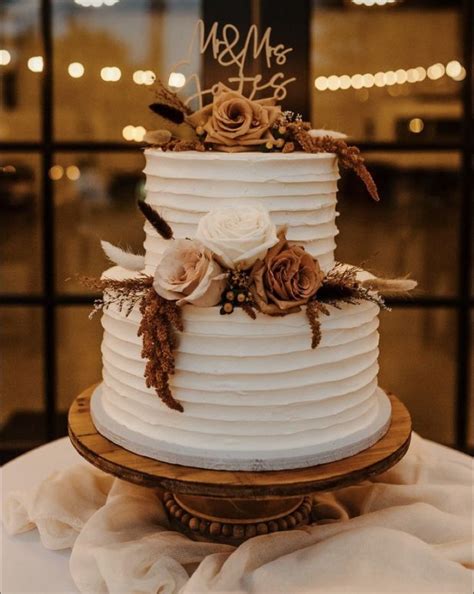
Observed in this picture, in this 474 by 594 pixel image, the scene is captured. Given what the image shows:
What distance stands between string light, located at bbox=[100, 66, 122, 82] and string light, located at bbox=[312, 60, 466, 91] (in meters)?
0.75

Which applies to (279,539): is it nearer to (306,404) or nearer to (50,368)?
(306,404)

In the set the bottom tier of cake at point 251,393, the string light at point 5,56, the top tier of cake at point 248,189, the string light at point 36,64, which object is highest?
the string light at point 5,56

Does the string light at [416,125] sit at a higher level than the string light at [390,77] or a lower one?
lower

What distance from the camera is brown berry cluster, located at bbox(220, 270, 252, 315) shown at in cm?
166

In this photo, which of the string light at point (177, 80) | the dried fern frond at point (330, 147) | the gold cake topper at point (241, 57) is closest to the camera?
the dried fern frond at point (330, 147)

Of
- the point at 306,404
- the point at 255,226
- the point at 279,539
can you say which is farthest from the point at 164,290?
the point at 279,539

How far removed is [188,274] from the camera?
164 centimetres

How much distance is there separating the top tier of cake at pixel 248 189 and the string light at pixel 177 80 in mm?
1367

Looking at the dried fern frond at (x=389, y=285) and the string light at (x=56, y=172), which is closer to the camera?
the dried fern frond at (x=389, y=285)

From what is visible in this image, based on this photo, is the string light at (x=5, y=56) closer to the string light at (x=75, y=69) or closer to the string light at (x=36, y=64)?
the string light at (x=36, y=64)

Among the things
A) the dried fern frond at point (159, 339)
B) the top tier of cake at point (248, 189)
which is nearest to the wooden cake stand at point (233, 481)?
the dried fern frond at point (159, 339)

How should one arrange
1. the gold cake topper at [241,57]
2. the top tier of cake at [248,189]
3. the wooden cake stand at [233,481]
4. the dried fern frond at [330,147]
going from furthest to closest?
the gold cake topper at [241,57] → the dried fern frond at [330,147] → the top tier of cake at [248,189] → the wooden cake stand at [233,481]

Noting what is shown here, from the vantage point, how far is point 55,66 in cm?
324

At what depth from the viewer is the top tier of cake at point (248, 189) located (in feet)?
5.72
